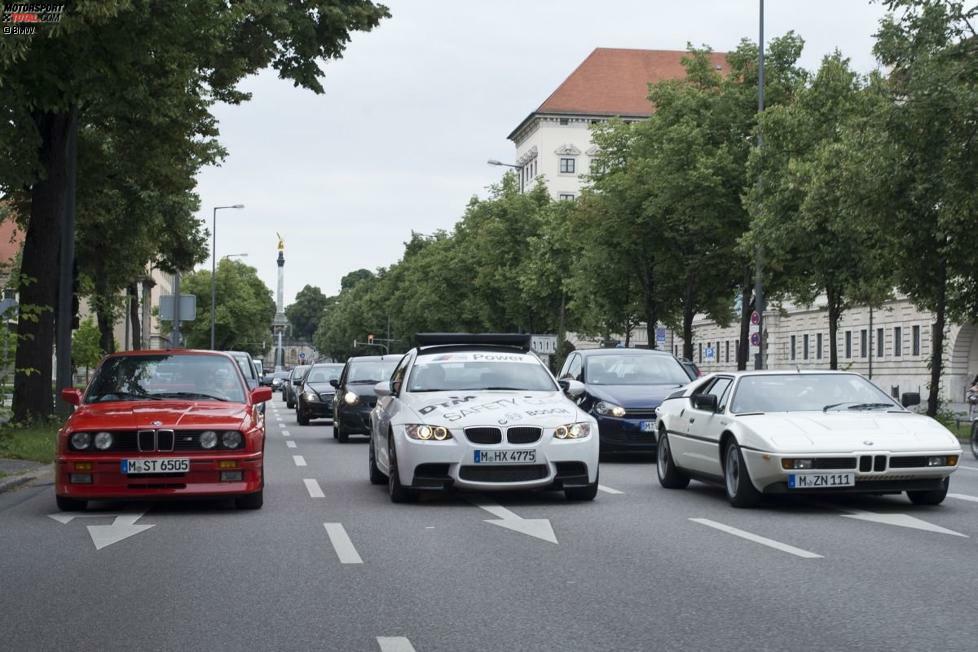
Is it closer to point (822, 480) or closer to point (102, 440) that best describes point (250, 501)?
point (102, 440)

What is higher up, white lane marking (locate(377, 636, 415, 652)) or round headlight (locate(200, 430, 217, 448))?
round headlight (locate(200, 430, 217, 448))

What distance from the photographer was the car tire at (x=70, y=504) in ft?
42.0

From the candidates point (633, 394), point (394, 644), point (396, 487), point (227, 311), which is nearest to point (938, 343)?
point (633, 394)

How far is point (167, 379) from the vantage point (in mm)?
13984

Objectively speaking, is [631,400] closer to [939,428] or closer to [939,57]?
[939,428]

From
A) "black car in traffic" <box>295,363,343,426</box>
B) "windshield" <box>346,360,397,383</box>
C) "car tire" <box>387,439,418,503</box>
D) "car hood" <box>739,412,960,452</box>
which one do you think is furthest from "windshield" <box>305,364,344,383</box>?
"car hood" <box>739,412,960,452</box>

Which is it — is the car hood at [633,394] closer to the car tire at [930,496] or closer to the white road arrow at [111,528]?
the car tire at [930,496]

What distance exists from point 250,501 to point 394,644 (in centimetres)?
668

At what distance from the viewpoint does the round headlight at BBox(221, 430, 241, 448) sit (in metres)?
12.6

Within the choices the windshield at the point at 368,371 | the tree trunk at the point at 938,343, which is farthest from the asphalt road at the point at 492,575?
the tree trunk at the point at 938,343

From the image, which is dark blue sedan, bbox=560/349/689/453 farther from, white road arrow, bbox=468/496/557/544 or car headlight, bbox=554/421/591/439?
white road arrow, bbox=468/496/557/544

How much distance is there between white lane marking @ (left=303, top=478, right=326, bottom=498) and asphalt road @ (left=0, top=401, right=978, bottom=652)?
60cm

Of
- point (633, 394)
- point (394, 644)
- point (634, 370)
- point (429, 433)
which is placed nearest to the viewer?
Answer: point (394, 644)

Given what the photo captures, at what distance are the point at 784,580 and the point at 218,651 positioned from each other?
3.63m
